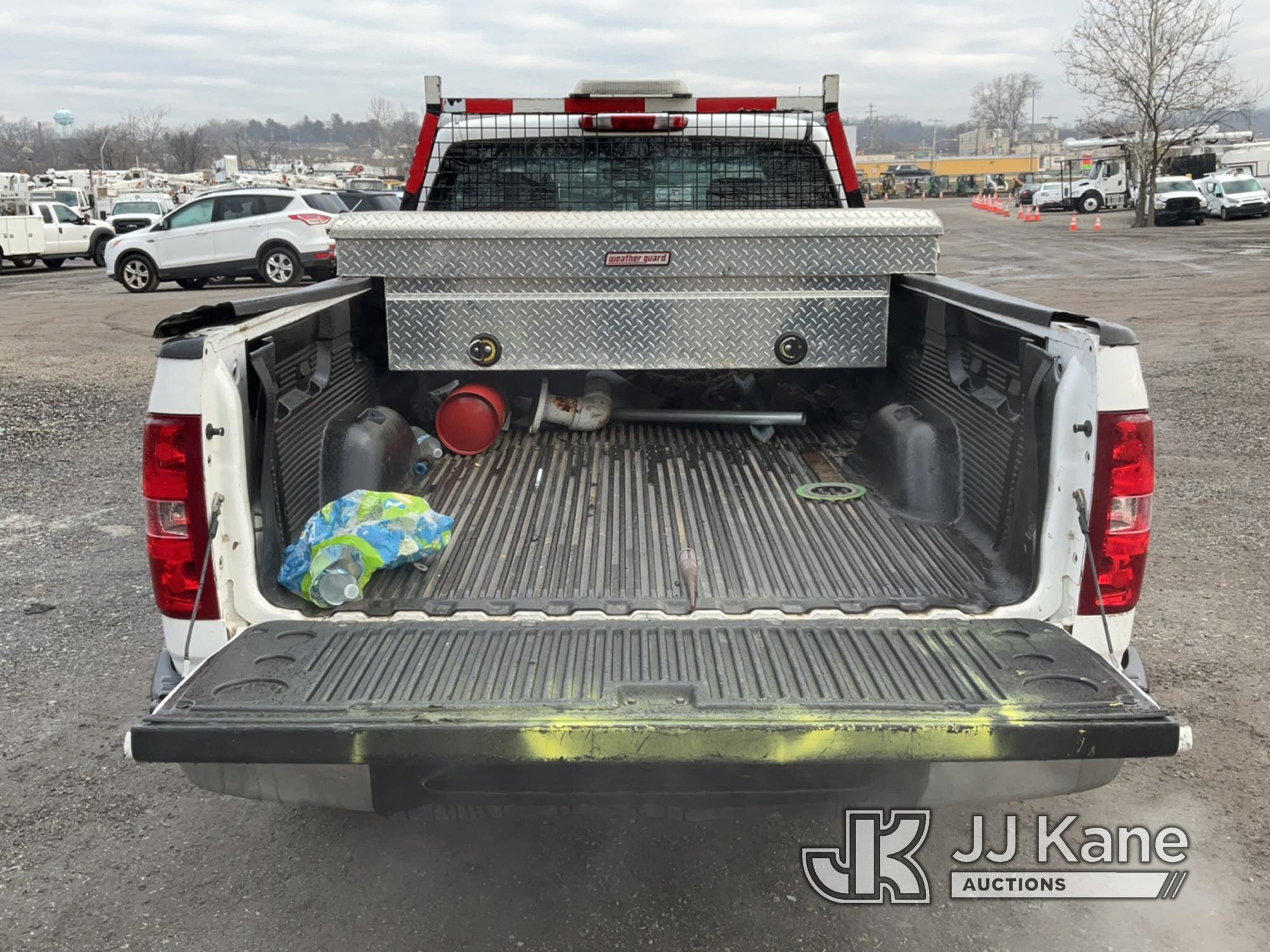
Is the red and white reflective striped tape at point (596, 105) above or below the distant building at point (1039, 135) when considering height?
below

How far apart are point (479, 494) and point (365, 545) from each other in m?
0.92

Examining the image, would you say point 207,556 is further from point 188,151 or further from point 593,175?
point 188,151

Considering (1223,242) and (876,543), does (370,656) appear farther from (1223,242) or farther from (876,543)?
(1223,242)

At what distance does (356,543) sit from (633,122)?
Answer: 2.58 meters

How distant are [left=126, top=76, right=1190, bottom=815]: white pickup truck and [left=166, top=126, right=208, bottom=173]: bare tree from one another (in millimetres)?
103558

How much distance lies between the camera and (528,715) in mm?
2121

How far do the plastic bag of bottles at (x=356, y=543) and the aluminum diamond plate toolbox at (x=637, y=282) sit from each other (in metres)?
0.94

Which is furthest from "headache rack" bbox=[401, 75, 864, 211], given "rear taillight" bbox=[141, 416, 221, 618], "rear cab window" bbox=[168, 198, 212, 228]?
"rear cab window" bbox=[168, 198, 212, 228]

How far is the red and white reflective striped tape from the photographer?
4633mm

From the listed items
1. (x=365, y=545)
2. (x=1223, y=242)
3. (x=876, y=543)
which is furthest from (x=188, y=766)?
(x=1223, y=242)

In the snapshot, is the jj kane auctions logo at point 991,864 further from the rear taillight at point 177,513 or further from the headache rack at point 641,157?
the headache rack at point 641,157

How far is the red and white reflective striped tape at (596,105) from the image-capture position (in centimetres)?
463

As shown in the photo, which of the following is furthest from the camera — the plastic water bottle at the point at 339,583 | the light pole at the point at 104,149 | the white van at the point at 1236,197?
the light pole at the point at 104,149

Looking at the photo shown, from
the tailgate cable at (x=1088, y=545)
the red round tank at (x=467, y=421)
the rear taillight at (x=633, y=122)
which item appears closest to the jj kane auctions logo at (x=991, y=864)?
the tailgate cable at (x=1088, y=545)
